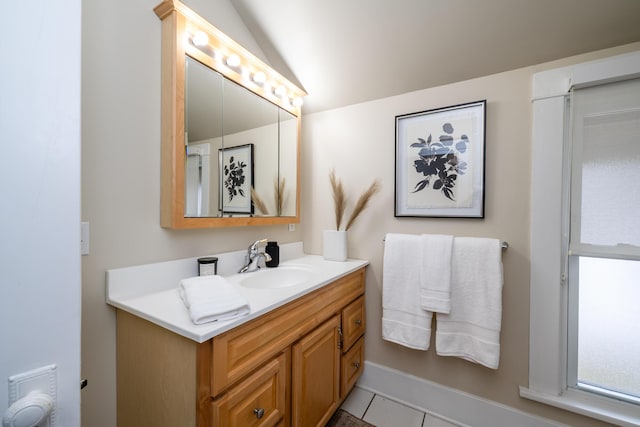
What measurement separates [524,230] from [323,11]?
1564mm

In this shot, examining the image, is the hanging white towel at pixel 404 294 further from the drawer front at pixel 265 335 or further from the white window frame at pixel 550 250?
the white window frame at pixel 550 250

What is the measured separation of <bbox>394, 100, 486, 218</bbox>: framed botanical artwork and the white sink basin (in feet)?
2.36

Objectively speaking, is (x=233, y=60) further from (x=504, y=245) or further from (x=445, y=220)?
(x=504, y=245)

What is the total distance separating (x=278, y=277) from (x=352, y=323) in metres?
0.54

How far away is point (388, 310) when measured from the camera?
1.52 meters

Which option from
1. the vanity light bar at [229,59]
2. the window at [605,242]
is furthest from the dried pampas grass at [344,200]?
the window at [605,242]

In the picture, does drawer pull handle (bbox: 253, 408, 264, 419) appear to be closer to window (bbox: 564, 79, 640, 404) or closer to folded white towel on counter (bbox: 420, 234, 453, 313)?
folded white towel on counter (bbox: 420, 234, 453, 313)

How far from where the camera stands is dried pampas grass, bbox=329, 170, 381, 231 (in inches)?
64.8

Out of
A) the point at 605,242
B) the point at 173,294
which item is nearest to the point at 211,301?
the point at 173,294

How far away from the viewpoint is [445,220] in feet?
4.86

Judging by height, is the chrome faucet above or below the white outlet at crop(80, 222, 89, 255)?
below

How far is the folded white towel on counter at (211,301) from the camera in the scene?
2.47 ft

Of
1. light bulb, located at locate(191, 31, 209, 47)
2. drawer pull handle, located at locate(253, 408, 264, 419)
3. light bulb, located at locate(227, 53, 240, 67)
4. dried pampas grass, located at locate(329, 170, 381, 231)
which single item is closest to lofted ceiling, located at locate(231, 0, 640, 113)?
light bulb, located at locate(227, 53, 240, 67)

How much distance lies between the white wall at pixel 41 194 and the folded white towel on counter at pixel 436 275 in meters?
1.40
